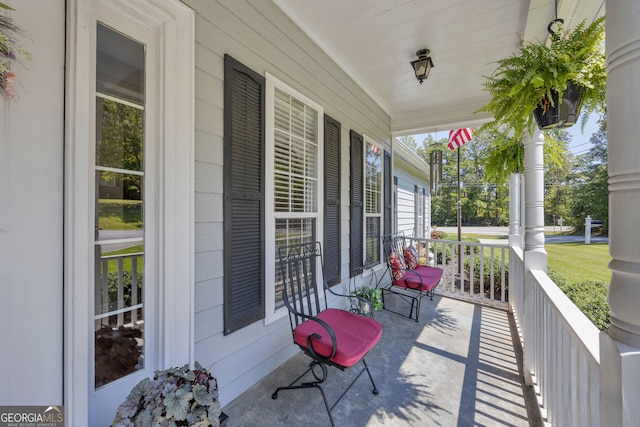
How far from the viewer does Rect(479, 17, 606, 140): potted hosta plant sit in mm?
1338

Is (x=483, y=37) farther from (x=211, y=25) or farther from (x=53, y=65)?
(x=53, y=65)

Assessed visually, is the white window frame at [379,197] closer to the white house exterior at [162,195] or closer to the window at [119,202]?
the white house exterior at [162,195]

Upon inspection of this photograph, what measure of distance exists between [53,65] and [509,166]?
130 inches

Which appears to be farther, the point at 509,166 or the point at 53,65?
the point at 509,166

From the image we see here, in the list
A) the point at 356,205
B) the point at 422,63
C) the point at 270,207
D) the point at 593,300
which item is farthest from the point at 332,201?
the point at 593,300

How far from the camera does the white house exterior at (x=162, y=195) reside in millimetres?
1029

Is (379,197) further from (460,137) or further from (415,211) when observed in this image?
(415,211)

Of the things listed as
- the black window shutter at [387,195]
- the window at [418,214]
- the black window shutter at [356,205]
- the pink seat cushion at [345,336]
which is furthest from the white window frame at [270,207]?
the window at [418,214]

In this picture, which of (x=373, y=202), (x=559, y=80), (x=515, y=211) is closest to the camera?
(x=559, y=80)

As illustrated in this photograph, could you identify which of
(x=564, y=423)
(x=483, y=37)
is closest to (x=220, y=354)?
(x=564, y=423)

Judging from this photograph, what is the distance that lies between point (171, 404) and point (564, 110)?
93.4 inches

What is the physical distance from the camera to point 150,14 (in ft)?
4.80

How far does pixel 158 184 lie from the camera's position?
58.8 inches

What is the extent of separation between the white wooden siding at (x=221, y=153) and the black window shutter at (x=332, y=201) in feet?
2.07
